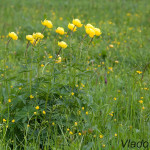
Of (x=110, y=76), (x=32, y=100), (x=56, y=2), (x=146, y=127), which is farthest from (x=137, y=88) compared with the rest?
(x=56, y=2)

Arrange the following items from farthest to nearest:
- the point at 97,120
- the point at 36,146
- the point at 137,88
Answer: the point at 137,88 → the point at 97,120 → the point at 36,146

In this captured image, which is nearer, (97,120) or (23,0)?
(97,120)

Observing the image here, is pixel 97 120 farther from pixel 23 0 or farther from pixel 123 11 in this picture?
pixel 23 0

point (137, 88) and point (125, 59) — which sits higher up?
point (125, 59)

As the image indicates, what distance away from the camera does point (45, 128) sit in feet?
6.35

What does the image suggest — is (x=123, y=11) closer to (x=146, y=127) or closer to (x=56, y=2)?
(x=56, y=2)

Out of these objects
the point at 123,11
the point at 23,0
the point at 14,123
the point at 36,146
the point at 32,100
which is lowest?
the point at 36,146

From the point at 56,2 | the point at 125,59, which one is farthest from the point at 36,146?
the point at 56,2

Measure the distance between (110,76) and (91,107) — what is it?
1083 mm

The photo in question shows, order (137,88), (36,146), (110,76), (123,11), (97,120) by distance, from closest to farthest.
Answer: (36,146) < (97,120) < (137,88) < (110,76) < (123,11)

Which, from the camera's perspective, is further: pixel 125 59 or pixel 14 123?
pixel 125 59

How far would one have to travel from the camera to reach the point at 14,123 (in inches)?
74.2

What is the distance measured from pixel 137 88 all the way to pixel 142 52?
1.21 m

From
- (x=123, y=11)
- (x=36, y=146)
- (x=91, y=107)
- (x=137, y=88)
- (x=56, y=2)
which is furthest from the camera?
(x=56, y=2)
